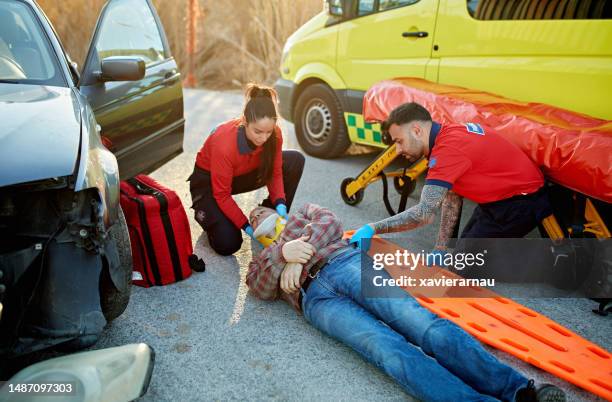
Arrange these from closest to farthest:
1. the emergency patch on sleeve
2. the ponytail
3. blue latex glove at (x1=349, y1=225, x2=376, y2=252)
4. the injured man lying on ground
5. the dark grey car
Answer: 1. the dark grey car
2. the injured man lying on ground
3. blue latex glove at (x1=349, y1=225, x2=376, y2=252)
4. the emergency patch on sleeve
5. the ponytail

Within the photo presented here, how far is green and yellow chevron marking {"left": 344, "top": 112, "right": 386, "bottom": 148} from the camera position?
16.4 feet

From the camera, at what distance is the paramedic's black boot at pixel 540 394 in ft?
6.59

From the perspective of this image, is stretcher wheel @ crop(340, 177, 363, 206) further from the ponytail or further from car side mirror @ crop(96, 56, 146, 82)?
car side mirror @ crop(96, 56, 146, 82)

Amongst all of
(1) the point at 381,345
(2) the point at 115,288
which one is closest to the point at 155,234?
(2) the point at 115,288

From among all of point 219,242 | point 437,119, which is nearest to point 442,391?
point 219,242

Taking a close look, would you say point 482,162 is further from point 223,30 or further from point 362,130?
point 223,30

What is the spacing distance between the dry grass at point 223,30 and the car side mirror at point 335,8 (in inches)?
177

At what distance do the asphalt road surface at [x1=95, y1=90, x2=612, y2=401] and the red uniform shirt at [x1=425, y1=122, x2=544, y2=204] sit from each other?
690 millimetres

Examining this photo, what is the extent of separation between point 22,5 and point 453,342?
10.4 feet

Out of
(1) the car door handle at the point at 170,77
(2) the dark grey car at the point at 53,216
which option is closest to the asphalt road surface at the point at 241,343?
(2) the dark grey car at the point at 53,216

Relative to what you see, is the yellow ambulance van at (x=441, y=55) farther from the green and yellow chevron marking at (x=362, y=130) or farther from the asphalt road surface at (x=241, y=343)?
the asphalt road surface at (x=241, y=343)

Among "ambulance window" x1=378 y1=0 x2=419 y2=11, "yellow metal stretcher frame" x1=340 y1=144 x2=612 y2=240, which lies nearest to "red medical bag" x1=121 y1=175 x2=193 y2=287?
"yellow metal stretcher frame" x1=340 y1=144 x2=612 y2=240

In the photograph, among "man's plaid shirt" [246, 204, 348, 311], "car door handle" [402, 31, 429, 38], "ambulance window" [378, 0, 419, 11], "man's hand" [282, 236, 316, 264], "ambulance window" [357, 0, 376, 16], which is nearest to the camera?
"man's hand" [282, 236, 316, 264]

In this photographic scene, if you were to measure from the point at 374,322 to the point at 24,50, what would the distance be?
2.49 meters
